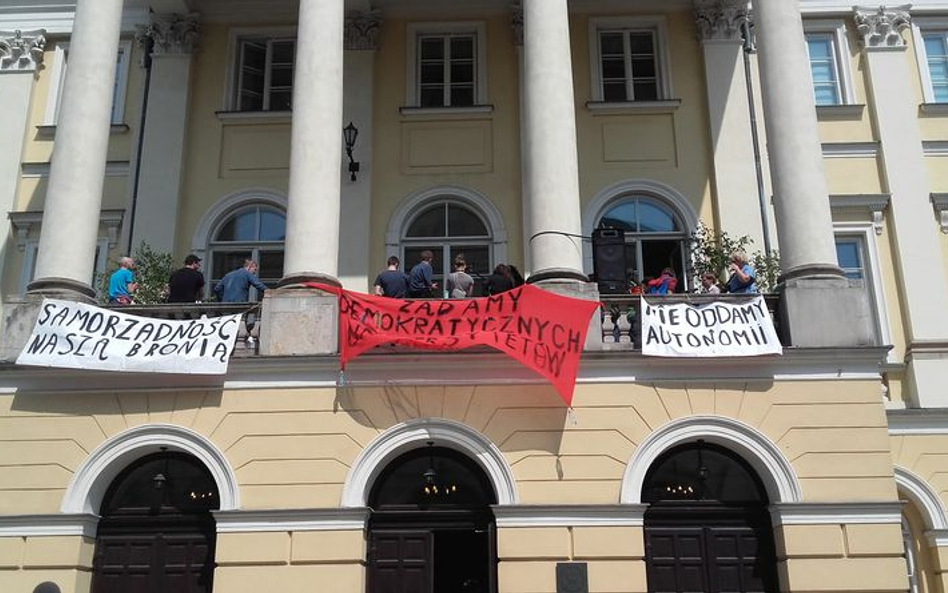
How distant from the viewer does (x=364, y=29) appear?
1814cm

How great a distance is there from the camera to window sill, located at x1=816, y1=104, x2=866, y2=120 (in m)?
18.1

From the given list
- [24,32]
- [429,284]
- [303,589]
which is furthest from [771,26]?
[24,32]

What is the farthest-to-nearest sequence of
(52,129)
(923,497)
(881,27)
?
(881,27), (52,129), (923,497)

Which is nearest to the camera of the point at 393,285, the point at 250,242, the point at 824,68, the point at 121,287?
the point at 393,285

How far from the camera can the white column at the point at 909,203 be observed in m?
16.5

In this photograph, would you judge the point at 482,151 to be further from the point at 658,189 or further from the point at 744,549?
the point at 744,549

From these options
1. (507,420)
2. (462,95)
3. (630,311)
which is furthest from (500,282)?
(462,95)

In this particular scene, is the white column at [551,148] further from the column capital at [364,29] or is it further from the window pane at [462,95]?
the column capital at [364,29]

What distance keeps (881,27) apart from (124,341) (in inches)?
589

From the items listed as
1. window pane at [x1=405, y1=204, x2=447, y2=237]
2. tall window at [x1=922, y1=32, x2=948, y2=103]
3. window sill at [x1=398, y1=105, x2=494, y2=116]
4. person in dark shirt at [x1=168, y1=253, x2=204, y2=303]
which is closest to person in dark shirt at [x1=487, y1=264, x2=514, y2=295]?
window pane at [x1=405, y1=204, x2=447, y2=237]

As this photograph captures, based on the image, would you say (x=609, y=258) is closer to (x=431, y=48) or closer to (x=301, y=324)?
(x=301, y=324)

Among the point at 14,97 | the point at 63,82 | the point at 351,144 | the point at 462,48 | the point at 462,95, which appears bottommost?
the point at 351,144

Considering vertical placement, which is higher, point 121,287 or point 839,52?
point 839,52

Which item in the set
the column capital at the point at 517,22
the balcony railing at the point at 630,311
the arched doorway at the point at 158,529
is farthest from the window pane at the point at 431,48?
the arched doorway at the point at 158,529
